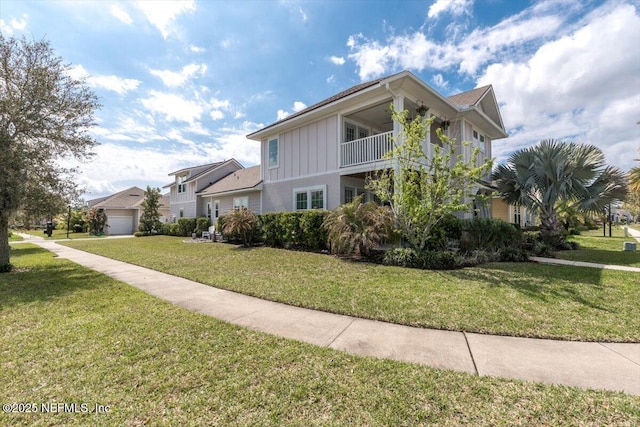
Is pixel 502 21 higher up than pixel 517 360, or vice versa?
pixel 502 21

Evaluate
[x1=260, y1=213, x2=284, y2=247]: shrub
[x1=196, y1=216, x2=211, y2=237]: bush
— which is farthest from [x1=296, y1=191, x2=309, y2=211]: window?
[x1=196, y1=216, x2=211, y2=237]: bush

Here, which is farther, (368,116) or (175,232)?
(175,232)

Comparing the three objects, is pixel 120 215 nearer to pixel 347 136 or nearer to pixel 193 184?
pixel 193 184

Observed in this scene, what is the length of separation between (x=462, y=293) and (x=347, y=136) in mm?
9978

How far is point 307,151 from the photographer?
14.5 m

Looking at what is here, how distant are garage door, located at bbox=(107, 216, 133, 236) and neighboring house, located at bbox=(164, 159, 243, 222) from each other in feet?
33.3

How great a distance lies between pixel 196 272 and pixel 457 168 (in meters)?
8.38

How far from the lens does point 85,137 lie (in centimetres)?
961

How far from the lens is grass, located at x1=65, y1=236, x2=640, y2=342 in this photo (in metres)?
4.15

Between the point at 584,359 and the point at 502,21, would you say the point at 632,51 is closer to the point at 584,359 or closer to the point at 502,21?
the point at 502,21

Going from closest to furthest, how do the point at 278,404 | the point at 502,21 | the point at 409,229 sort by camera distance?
the point at 278,404, the point at 409,229, the point at 502,21

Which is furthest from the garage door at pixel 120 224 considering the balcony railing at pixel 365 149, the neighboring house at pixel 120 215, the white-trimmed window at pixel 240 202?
the balcony railing at pixel 365 149

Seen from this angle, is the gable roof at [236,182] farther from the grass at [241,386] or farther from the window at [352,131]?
the grass at [241,386]

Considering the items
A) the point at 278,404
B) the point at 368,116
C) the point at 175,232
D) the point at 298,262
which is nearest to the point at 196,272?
the point at 298,262
